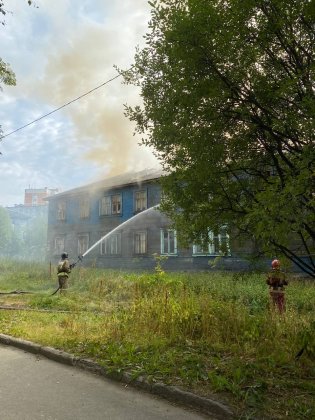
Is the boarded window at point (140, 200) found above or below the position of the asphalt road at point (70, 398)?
above

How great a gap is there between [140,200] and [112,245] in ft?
13.5

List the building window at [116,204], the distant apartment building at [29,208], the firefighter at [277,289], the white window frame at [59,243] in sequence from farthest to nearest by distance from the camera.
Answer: the distant apartment building at [29,208] < the white window frame at [59,243] < the building window at [116,204] < the firefighter at [277,289]

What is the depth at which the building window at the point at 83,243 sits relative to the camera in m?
30.4

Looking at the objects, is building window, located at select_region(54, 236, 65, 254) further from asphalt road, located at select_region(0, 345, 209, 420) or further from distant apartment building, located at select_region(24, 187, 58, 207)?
distant apartment building, located at select_region(24, 187, 58, 207)

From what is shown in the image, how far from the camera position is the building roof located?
87.6 feet

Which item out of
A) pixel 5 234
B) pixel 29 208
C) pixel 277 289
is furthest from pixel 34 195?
pixel 277 289

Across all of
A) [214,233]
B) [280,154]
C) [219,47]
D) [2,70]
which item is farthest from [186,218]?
[2,70]

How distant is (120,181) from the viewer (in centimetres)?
2952

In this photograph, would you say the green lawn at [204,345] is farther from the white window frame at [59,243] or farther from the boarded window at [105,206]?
the white window frame at [59,243]

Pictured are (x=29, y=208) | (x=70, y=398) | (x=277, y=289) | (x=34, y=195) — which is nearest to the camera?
(x=70, y=398)

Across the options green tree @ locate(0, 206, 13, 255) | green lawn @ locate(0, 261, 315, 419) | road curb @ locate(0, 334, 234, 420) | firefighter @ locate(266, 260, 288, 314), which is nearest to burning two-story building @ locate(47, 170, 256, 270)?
firefighter @ locate(266, 260, 288, 314)

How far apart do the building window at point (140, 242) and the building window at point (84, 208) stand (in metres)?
6.06

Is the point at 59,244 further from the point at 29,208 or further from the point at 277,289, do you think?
the point at 29,208

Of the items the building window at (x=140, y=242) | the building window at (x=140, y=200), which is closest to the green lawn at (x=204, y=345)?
the building window at (x=140, y=242)
